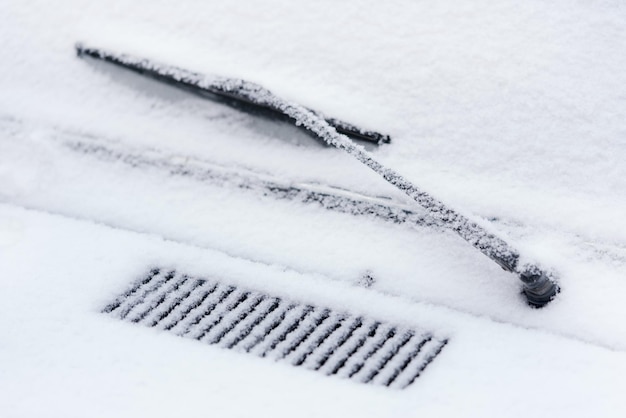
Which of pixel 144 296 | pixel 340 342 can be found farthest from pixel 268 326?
pixel 144 296

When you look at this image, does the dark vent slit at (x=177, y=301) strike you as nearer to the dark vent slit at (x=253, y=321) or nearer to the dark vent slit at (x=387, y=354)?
the dark vent slit at (x=253, y=321)

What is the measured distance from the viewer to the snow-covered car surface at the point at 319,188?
135 centimetres

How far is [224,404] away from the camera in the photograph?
1.29m

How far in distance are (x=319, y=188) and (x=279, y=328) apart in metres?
0.37

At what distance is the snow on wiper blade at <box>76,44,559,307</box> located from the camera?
1524 mm

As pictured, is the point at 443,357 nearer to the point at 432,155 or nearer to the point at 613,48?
the point at 432,155

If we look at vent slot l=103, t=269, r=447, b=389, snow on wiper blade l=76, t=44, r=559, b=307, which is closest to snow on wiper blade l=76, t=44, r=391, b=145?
snow on wiper blade l=76, t=44, r=559, b=307

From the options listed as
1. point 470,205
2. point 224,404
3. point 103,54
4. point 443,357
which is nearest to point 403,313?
point 443,357

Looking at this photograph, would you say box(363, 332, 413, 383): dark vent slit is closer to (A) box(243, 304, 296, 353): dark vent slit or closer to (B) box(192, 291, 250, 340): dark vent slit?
(A) box(243, 304, 296, 353): dark vent slit

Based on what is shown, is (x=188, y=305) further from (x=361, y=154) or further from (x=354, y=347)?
(x=361, y=154)

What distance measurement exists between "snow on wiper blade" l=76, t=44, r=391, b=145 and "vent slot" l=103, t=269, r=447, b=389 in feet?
1.32

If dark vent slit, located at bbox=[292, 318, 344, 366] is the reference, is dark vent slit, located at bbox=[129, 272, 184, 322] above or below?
below

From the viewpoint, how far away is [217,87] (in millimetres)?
1853

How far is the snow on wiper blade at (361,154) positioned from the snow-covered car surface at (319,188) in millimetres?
28
